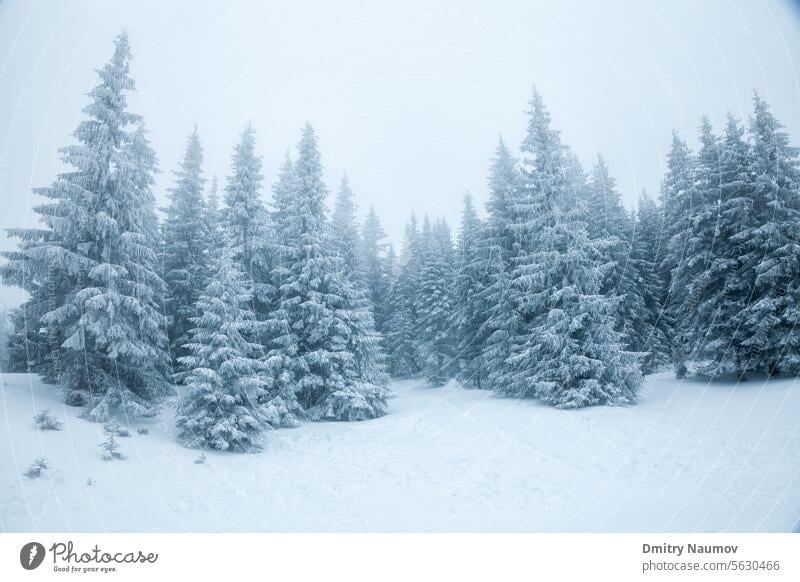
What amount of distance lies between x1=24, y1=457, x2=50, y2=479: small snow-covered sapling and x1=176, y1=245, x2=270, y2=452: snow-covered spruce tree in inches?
157

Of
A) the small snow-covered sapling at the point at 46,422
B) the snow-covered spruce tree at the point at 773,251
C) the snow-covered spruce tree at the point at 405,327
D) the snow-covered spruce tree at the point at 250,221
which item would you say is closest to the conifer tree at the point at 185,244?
the snow-covered spruce tree at the point at 250,221

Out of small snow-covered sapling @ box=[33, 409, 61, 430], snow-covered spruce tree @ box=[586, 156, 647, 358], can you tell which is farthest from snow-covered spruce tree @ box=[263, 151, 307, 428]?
snow-covered spruce tree @ box=[586, 156, 647, 358]

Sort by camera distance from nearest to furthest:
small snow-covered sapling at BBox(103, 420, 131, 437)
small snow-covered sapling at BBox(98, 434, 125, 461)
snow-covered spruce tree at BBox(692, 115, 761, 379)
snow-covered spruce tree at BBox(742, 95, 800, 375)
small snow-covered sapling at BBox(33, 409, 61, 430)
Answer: small snow-covered sapling at BBox(98, 434, 125, 461) < small snow-covered sapling at BBox(33, 409, 61, 430) < small snow-covered sapling at BBox(103, 420, 131, 437) < snow-covered spruce tree at BBox(742, 95, 800, 375) < snow-covered spruce tree at BBox(692, 115, 761, 379)

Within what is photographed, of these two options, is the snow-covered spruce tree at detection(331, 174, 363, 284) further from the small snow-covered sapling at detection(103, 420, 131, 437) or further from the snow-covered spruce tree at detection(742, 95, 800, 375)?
the snow-covered spruce tree at detection(742, 95, 800, 375)

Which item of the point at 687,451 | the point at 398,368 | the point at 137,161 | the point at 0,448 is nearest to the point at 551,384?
the point at 687,451

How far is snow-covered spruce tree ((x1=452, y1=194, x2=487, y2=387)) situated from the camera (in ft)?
73.7

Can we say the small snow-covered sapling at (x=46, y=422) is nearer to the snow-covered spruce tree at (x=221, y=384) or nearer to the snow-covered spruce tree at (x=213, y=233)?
the snow-covered spruce tree at (x=221, y=384)

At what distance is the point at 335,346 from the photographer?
17188 mm

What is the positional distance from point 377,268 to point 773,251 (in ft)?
92.5

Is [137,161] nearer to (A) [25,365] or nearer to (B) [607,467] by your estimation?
(A) [25,365]

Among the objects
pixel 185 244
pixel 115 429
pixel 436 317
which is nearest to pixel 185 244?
pixel 185 244

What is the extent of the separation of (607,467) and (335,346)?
11014 mm

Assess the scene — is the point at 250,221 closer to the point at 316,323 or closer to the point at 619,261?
the point at 316,323

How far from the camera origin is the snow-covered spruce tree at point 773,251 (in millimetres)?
14982
